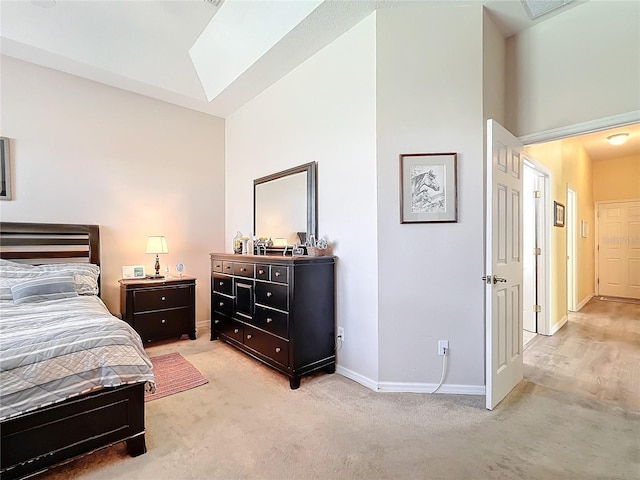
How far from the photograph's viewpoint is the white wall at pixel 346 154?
2.60 m

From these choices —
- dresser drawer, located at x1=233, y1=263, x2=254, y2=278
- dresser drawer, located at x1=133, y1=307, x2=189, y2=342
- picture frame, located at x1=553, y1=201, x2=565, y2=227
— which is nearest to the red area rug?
dresser drawer, located at x1=133, y1=307, x2=189, y2=342

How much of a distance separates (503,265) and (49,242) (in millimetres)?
4216

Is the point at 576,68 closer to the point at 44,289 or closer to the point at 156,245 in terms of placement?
the point at 156,245

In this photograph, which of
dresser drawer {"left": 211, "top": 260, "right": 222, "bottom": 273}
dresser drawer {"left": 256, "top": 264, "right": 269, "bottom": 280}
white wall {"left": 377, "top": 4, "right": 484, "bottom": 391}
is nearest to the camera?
white wall {"left": 377, "top": 4, "right": 484, "bottom": 391}

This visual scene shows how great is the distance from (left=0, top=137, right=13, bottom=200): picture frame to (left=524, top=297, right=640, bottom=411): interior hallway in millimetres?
5135

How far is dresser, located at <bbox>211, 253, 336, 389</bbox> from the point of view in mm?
2570

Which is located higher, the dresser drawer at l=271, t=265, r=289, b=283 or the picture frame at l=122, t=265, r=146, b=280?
the dresser drawer at l=271, t=265, r=289, b=283

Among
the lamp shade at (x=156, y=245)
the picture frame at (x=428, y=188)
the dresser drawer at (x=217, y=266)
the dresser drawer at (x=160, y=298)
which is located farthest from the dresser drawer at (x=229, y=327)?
the picture frame at (x=428, y=188)

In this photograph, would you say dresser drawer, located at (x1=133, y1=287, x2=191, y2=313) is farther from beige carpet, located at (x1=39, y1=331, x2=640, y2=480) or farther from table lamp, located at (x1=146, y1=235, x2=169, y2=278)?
beige carpet, located at (x1=39, y1=331, x2=640, y2=480)

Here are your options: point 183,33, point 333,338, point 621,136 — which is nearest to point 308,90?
point 183,33

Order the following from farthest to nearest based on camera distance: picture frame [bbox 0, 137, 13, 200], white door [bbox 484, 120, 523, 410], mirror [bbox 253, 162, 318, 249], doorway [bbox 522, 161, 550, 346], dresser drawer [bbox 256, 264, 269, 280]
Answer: doorway [bbox 522, 161, 550, 346] < mirror [bbox 253, 162, 318, 249] < picture frame [bbox 0, 137, 13, 200] < dresser drawer [bbox 256, 264, 269, 280] < white door [bbox 484, 120, 523, 410]

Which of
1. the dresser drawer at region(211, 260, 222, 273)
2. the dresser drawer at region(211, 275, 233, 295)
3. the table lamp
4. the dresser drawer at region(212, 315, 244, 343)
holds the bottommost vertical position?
the dresser drawer at region(212, 315, 244, 343)

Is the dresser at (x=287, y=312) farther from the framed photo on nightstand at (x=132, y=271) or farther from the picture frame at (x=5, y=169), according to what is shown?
the picture frame at (x=5, y=169)

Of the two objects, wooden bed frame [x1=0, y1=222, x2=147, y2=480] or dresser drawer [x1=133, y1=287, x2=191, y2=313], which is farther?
dresser drawer [x1=133, y1=287, x2=191, y2=313]
